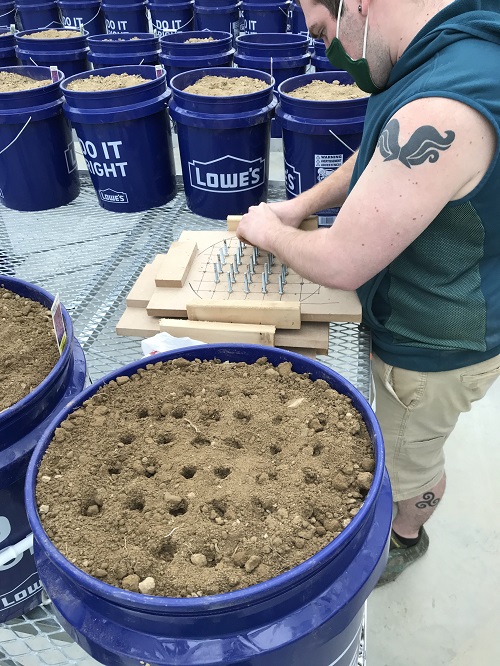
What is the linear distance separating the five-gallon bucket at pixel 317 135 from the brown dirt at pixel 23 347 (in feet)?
2.75

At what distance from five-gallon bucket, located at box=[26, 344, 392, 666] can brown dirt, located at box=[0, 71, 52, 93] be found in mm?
1663

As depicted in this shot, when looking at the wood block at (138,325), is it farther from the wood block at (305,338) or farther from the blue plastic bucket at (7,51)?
the blue plastic bucket at (7,51)

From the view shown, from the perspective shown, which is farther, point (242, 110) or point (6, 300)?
point (242, 110)

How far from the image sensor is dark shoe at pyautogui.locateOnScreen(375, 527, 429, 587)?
1653 millimetres

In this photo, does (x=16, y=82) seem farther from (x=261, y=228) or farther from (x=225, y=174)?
(x=261, y=228)

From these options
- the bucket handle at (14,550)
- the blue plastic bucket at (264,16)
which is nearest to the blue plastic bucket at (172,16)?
the blue plastic bucket at (264,16)

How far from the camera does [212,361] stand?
946mm

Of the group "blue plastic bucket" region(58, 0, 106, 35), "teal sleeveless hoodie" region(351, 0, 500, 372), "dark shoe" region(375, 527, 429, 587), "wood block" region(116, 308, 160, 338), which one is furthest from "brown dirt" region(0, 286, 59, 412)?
"blue plastic bucket" region(58, 0, 106, 35)

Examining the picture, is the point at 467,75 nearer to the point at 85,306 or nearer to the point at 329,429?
the point at 329,429

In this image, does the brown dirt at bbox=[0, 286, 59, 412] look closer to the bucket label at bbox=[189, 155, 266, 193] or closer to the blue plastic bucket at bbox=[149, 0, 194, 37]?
the bucket label at bbox=[189, 155, 266, 193]

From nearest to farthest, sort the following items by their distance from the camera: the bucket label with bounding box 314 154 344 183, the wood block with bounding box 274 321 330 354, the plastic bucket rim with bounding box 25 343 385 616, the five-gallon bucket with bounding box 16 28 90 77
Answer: the plastic bucket rim with bounding box 25 343 385 616 < the wood block with bounding box 274 321 330 354 < the bucket label with bounding box 314 154 344 183 < the five-gallon bucket with bounding box 16 28 90 77

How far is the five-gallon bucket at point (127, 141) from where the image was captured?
1642mm

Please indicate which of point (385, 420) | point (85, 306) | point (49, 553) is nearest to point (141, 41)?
point (85, 306)

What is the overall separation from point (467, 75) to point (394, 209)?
8.4 inches
